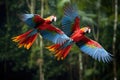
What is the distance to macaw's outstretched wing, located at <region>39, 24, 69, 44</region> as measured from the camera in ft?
2.04

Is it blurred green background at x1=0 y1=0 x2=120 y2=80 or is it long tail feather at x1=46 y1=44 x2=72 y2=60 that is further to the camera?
blurred green background at x1=0 y1=0 x2=120 y2=80

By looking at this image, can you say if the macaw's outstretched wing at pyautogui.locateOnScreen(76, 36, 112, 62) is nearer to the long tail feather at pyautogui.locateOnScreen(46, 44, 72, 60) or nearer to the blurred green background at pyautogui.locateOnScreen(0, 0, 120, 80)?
the long tail feather at pyautogui.locateOnScreen(46, 44, 72, 60)

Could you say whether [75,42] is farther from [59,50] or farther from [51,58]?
[51,58]

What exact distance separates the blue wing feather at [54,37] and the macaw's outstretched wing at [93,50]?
40 mm

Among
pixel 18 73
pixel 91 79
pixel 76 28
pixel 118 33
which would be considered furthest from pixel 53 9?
pixel 76 28

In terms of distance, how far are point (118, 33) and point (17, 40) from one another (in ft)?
14.6

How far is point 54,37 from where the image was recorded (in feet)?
2.08

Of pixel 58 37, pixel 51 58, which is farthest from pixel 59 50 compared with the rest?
pixel 51 58

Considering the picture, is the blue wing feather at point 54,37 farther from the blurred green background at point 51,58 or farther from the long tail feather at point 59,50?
the blurred green background at point 51,58

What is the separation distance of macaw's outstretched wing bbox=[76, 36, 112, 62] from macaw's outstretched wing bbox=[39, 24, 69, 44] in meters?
0.04

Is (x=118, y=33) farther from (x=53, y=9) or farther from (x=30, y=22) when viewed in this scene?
(x=30, y=22)

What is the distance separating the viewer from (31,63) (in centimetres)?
564

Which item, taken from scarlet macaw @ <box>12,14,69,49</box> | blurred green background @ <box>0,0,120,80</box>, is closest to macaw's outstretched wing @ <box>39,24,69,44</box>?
scarlet macaw @ <box>12,14,69,49</box>

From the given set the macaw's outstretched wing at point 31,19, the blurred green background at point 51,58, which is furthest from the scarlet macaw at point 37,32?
the blurred green background at point 51,58
